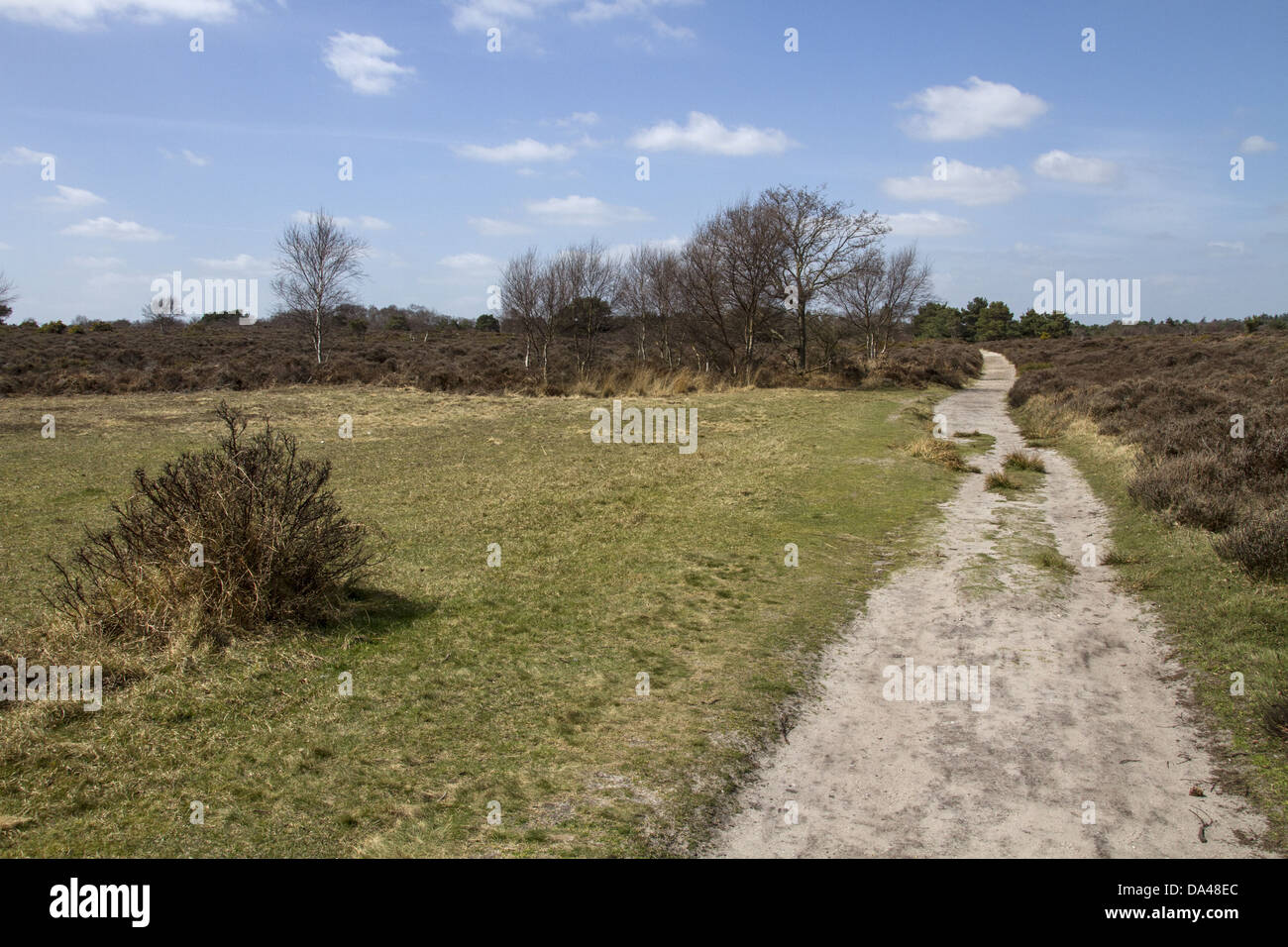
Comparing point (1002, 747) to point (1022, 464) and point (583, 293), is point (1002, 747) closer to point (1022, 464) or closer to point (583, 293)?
point (1022, 464)

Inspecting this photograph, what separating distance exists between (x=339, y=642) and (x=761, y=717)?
10.7 ft

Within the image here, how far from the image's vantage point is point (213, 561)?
19.4 feet

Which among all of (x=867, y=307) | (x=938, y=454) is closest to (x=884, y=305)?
(x=867, y=307)

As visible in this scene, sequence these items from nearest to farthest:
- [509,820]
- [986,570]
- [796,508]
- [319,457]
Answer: [509,820] < [986,570] < [796,508] < [319,457]

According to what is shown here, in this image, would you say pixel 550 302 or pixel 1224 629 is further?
pixel 550 302

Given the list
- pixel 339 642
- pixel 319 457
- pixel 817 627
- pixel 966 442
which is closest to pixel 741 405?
pixel 966 442

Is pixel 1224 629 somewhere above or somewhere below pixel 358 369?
below

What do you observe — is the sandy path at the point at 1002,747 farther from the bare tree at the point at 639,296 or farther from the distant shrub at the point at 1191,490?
the bare tree at the point at 639,296

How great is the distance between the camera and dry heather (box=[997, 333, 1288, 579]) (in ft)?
26.2

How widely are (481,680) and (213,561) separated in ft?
7.24

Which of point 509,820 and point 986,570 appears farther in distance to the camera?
point 986,570

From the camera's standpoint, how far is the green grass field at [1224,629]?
449 centimetres
